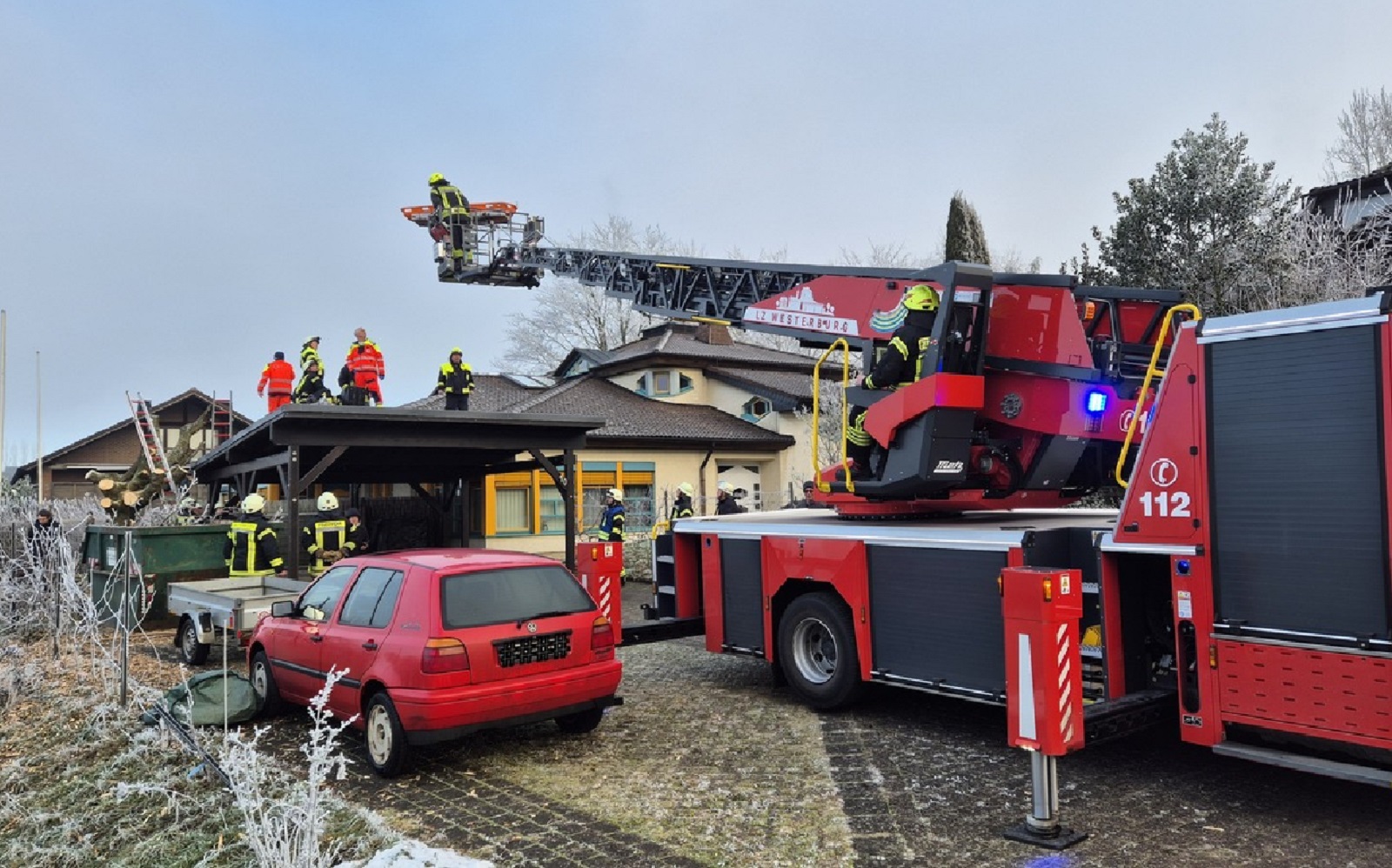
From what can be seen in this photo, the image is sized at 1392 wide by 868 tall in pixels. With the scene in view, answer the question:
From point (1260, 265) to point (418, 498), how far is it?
16.8 m

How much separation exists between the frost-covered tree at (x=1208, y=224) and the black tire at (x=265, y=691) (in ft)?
52.5

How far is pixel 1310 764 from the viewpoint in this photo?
5.36 meters

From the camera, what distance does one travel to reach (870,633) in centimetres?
788

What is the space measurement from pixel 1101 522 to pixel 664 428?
1863 cm

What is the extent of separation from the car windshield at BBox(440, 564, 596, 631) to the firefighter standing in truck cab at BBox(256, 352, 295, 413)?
39.1 ft

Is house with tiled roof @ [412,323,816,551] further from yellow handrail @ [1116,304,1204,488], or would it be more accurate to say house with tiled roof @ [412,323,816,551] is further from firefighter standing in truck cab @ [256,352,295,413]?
yellow handrail @ [1116,304,1204,488]

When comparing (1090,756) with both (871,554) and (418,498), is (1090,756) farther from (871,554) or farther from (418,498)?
(418,498)

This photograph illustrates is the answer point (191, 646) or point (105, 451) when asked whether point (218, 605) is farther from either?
point (105, 451)

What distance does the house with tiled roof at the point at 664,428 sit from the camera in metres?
22.6

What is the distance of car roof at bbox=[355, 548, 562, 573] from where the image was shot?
7246 mm

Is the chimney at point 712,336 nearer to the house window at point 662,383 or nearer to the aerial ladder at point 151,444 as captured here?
the house window at point 662,383

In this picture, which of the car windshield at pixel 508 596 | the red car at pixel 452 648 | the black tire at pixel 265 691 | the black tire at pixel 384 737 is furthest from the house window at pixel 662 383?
the black tire at pixel 384 737

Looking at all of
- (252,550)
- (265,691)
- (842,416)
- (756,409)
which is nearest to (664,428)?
(756,409)

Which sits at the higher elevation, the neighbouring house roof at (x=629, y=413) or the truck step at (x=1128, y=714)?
the neighbouring house roof at (x=629, y=413)
